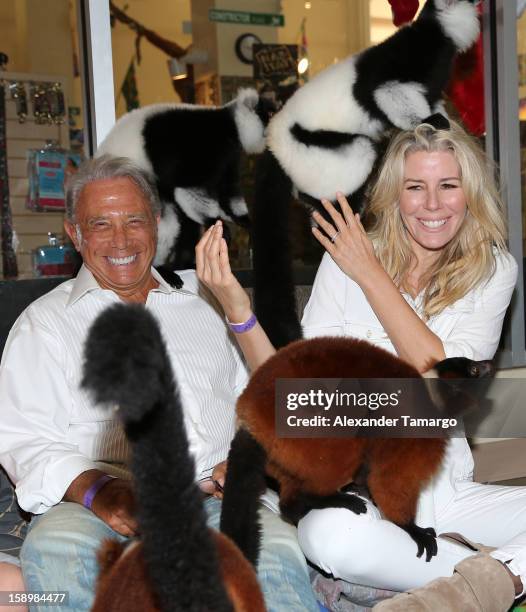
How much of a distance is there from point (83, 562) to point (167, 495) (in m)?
0.64

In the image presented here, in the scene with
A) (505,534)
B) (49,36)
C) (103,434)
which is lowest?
(505,534)

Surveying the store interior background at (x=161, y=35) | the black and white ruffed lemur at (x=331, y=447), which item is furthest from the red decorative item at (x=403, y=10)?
the store interior background at (x=161, y=35)

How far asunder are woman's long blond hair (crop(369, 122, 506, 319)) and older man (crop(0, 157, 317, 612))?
1.67ft

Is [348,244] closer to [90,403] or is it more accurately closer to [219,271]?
[219,271]

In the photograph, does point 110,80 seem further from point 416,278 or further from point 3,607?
point 3,607

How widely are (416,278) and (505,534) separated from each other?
26.3 inches

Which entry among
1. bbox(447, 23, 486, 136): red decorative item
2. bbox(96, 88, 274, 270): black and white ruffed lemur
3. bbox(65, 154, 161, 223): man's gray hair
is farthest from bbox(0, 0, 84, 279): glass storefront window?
bbox(447, 23, 486, 136): red decorative item

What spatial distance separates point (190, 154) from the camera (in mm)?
2164

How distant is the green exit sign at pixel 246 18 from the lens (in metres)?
5.65

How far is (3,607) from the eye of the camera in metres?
1.45

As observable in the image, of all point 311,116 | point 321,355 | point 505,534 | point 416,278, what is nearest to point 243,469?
point 321,355

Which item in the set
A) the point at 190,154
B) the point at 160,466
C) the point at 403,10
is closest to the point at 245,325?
the point at 190,154

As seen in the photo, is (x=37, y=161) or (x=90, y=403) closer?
(x=90, y=403)

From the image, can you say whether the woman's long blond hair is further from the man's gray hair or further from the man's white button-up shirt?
the man's gray hair
